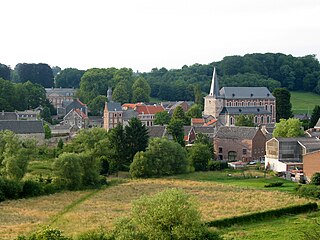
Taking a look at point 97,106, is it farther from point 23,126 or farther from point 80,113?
point 23,126

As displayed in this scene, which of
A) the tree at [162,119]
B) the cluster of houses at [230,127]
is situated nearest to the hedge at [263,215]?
the cluster of houses at [230,127]

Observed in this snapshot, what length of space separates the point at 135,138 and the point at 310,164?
1668 cm

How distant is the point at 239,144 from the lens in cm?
6169

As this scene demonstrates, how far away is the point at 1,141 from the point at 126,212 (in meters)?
20.0

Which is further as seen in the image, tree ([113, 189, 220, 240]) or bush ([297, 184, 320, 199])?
bush ([297, 184, 320, 199])

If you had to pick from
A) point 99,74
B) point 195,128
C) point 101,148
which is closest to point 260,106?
point 195,128

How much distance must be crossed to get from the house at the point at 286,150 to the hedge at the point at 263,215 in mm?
17539

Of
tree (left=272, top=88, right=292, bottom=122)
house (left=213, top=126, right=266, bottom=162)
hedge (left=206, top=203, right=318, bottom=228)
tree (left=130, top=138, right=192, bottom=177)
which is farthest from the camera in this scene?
tree (left=272, top=88, right=292, bottom=122)

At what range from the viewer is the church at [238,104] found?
86.3m

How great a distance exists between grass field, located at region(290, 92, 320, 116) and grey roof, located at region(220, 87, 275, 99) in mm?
15249

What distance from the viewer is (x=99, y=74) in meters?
109

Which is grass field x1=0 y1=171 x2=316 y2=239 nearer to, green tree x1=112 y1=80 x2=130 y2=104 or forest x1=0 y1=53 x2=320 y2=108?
forest x1=0 y1=53 x2=320 y2=108

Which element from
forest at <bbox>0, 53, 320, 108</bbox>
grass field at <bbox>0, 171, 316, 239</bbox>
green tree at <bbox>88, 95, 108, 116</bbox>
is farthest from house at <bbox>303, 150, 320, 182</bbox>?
forest at <bbox>0, 53, 320, 108</bbox>

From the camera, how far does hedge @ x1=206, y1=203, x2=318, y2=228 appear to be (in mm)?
31438
